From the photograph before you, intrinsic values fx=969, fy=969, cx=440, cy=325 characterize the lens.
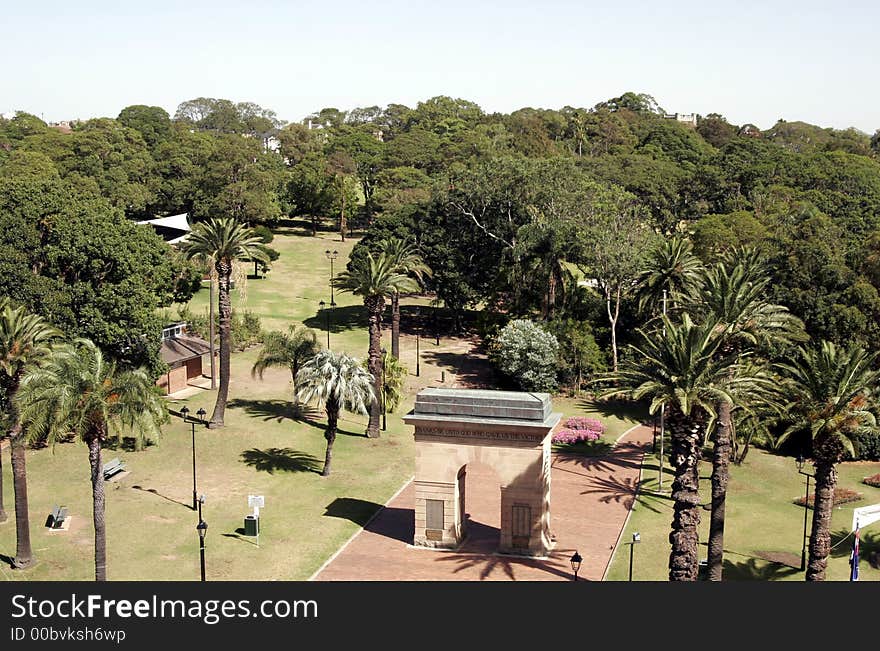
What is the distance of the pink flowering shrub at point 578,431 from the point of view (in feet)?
210

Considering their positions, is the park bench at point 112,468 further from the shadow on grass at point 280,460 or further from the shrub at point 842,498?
the shrub at point 842,498

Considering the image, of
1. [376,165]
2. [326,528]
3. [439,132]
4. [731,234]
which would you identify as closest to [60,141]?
[376,165]

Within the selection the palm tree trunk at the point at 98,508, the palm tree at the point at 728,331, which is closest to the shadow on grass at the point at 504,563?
the palm tree at the point at 728,331

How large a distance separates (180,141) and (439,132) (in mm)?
62164

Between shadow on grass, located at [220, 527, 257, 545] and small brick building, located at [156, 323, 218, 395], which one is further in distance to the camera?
small brick building, located at [156, 323, 218, 395]

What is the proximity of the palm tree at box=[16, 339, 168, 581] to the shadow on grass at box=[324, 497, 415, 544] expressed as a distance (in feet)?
42.5

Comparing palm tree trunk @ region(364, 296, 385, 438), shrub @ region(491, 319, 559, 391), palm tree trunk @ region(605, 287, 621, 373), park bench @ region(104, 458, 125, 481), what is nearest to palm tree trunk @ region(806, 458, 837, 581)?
palm tree trunk @ region(364, 296, 385, 438)

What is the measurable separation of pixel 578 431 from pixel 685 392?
2896 cm

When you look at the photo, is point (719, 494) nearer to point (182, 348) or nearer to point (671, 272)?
point (671, 272)

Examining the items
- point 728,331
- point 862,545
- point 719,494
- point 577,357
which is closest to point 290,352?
point 577,357

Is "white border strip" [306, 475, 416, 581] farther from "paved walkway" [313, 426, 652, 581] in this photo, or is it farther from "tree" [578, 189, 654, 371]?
"tree" [578, 189, 654, 371]

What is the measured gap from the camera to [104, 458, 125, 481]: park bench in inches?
2084

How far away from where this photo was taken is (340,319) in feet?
310

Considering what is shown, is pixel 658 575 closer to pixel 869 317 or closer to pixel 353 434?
pixel 353 434
